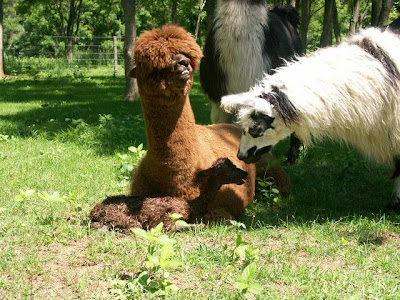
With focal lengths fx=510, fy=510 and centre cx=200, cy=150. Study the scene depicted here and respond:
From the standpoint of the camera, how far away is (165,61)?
11.0 feet

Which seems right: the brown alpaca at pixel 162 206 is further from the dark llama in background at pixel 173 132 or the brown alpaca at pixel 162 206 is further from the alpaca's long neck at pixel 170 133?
the alpaca's long neck at pixel 170 133

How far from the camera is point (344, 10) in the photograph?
3741cm

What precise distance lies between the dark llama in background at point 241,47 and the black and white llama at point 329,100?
5.07 ft

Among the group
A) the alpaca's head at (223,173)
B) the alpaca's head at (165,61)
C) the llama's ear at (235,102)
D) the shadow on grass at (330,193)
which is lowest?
the shadow on grass at (330,193)

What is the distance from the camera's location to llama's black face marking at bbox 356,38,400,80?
3.86m

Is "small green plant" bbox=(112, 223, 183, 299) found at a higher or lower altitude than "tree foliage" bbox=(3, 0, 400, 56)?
lower

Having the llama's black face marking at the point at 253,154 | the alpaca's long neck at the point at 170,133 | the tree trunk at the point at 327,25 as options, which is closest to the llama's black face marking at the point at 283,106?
the llama's black face marking at the point at 253,154

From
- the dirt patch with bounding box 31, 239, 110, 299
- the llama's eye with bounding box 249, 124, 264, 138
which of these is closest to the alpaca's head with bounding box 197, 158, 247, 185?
the llama's eye with bounding box 249, 124, 264, 138

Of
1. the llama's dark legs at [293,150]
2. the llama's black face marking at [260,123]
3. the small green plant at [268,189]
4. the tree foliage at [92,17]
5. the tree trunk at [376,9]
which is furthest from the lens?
the tree foliage at [92,17]

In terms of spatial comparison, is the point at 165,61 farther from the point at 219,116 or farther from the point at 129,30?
the point at 129,30

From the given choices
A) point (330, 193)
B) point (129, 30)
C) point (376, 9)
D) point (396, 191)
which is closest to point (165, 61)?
point (396, 191)

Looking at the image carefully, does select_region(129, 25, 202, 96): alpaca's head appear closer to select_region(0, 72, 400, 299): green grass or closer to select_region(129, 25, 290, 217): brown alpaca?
select_region(129, 25, 290, 217): brown alpaca

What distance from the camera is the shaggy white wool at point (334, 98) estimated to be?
12.0 feet

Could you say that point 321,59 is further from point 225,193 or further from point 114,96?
point 114,96
